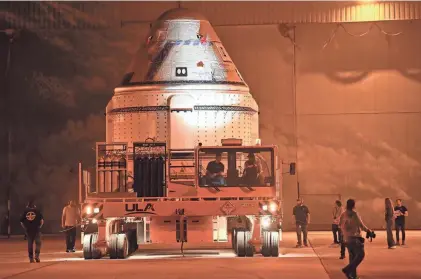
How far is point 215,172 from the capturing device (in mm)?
26672

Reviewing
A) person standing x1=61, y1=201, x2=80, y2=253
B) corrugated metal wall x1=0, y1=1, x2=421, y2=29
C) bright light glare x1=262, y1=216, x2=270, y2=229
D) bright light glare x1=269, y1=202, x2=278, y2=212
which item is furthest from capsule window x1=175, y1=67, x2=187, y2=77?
corrugated metal wall x1=0, y1=1, x2=421, y2=29

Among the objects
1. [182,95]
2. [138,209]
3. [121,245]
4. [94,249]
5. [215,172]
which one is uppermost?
[182,95]

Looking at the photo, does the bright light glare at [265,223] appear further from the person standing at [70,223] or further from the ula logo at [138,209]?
the person standing at [70,223]

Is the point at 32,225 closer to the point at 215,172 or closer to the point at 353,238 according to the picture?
the point at 215,172

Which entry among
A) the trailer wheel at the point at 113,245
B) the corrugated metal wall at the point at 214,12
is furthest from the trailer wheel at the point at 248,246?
the corrugated metal wall at the point at 214,12

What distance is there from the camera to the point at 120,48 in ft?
135

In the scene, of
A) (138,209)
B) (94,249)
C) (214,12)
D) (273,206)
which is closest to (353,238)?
(273,206)

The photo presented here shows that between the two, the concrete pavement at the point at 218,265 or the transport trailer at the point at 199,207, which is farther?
the transport trailer at the point at 199,207

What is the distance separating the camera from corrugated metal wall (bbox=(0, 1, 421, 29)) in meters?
40.5

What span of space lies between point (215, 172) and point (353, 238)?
766 centimetres

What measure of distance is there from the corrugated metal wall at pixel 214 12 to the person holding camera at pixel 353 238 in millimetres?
21800

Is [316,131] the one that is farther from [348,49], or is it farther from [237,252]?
[237,252]

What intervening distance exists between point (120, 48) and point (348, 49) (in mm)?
9121

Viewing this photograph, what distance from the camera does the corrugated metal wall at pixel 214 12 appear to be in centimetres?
4047
